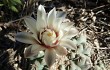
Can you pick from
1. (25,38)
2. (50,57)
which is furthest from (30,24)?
(50,57)

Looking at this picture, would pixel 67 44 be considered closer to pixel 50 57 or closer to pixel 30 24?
pixel 50 57

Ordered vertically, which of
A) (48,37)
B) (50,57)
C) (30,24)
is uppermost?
(30,24)

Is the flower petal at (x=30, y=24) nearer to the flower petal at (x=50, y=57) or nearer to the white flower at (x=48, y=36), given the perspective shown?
the white flower at (x=48, y=36)

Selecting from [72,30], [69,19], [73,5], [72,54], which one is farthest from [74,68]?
[73,5]

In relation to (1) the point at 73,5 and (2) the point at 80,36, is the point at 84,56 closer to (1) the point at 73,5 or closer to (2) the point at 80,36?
(2) the point at 80,36

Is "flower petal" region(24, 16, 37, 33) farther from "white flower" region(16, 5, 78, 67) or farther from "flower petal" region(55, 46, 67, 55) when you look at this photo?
Result: "flower petal" region(55, 46, 67, 55)

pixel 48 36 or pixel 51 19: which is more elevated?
pixel 51 19

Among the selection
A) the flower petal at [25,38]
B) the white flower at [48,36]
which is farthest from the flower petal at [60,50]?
the flower petal at [25,38]

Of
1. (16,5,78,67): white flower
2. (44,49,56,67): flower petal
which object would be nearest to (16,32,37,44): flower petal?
(16,5,78,67): white flower
